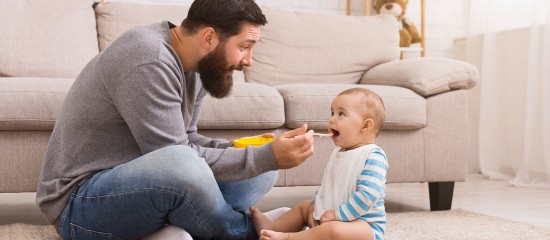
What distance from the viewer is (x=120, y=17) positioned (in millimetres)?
2734

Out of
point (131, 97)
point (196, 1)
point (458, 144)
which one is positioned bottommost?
point (458, 144)

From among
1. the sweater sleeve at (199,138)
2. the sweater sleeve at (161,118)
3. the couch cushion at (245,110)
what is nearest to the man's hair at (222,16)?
the sweater sleeve at (161,118)

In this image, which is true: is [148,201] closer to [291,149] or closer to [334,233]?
[291,149]

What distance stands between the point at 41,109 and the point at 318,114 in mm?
896

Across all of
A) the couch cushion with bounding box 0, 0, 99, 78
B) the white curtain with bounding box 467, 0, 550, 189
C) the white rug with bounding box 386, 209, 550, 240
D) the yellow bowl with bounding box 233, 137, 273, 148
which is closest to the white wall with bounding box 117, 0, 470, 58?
the white curtain with bounding box 467, 0, 550, 189

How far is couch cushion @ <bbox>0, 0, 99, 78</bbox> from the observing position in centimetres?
244

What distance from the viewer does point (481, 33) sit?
3.77m

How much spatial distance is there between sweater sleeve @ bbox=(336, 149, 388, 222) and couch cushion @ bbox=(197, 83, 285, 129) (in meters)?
0.73

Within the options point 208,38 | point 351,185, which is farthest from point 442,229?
point 208,38

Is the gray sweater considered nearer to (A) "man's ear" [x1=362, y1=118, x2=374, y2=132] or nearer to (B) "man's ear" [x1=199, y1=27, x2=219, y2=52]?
(B) "man's ear" [x1=199, y1=27, x2=219, y2=52]

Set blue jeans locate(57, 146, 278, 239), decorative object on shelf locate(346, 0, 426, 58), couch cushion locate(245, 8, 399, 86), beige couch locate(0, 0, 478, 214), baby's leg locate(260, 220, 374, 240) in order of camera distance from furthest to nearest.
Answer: decorative object on shelf locate(346, 0, 426, 58) → couch cushion locate(245, 8, 399, 86) → beige couch locate(0, 0, 478, 214) → baby's leg locate(260, 220, 374, 240) → blue jeans locate(57, 146, 278, 239)

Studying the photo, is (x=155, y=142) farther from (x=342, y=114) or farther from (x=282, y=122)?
(x=282, y=122)

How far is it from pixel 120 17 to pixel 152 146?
1.48 m

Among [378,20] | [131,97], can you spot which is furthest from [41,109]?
[378,20]
